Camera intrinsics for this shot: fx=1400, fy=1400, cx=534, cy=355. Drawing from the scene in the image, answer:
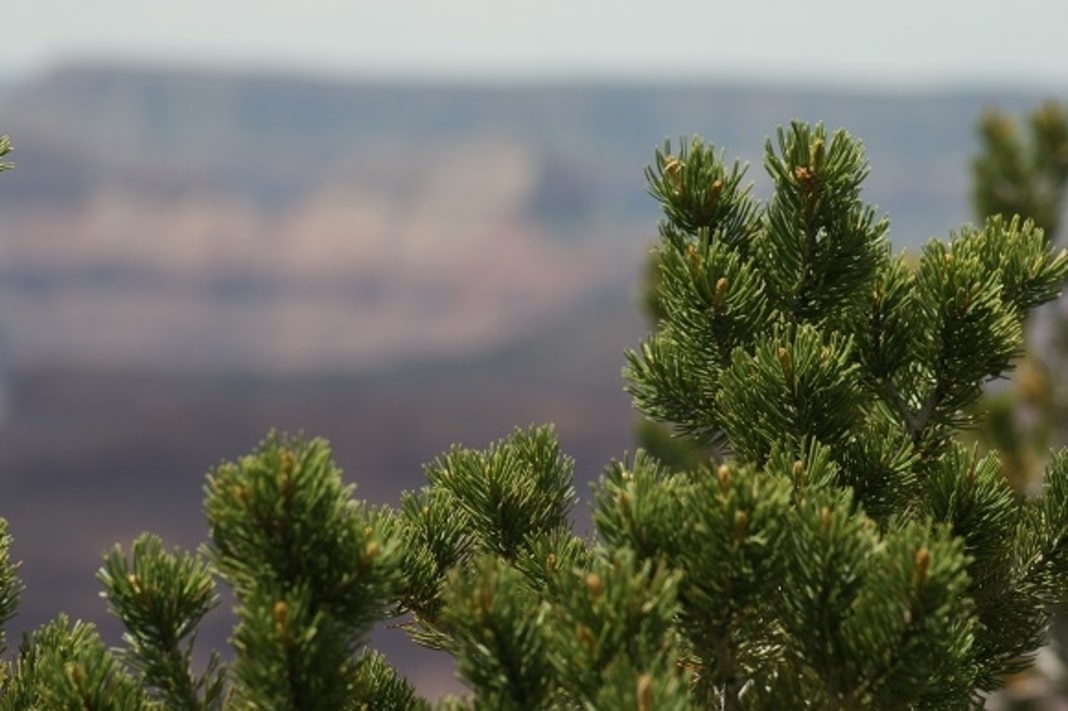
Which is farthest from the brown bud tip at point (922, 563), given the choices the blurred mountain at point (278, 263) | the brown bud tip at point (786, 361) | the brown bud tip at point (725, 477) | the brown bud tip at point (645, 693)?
the blurred mountain at point (278, 263)

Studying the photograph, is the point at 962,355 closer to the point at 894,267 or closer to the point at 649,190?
the point at 894,267

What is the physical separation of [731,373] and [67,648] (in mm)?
1279

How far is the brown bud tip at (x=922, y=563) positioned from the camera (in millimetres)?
1986

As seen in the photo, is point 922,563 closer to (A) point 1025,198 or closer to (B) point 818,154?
(B) point 818,154

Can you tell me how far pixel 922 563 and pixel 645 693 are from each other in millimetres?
464

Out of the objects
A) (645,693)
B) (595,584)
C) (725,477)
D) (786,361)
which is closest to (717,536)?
(725,477)

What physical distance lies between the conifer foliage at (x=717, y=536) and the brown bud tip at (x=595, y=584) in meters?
0.02

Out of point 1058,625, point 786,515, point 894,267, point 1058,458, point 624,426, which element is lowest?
point 786,515

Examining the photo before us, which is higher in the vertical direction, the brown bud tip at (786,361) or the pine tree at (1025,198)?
the pine tree at (1025,198)

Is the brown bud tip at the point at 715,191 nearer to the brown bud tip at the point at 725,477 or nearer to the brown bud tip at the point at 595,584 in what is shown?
the brown bud tip at the point at 725,477

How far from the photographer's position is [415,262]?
603 feet

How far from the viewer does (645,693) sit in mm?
1823

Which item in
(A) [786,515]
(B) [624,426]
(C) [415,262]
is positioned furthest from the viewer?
(C) [415,262]

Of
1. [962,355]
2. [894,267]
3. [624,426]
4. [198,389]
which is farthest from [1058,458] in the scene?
[198,389]
